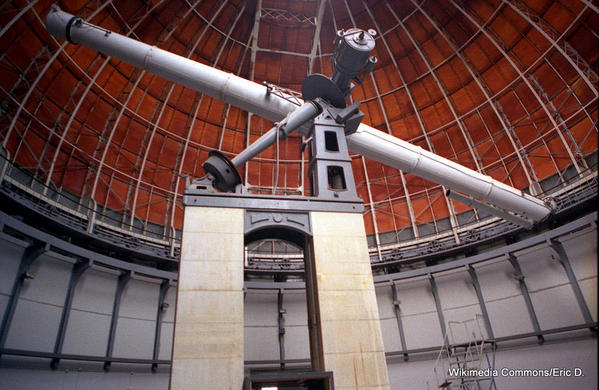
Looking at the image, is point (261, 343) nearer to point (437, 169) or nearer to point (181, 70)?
point (437, 169)

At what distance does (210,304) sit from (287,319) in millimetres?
14017

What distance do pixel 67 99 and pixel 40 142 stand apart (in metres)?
2.70

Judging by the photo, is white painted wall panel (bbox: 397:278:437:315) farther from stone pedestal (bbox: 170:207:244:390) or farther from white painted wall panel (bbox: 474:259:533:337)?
stone pedestal (bbox: 170:207:244:390)

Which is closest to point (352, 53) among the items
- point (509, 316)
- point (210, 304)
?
point (210, 304)

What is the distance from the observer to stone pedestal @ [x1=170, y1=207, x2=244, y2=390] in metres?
7.93

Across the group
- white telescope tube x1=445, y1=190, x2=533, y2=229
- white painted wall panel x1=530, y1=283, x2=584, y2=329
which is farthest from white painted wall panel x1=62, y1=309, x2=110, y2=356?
white painted wall panel x1=530, y1=283, x2=584, y2=329

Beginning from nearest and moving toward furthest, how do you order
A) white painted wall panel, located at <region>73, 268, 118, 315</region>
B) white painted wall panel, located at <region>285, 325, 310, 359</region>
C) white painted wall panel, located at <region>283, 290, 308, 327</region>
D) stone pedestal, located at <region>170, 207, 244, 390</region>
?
stone pedestal, located at <region>170, 207, 244, 390</region> → white painted wall panel, located at <region>73, 268, 118, 315</region> → white painted wall panel, located at <region>285, 325, 310, 359</region> → white painted wall panel, located at <region>283, 290, 308, 327</region>

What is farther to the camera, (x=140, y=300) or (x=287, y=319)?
(x=287, y=319)

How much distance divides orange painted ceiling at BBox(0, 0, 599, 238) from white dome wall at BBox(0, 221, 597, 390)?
4.49 meters

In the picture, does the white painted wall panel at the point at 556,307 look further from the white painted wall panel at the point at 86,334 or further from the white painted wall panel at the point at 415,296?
the white painted wall panel at the point at 86,334

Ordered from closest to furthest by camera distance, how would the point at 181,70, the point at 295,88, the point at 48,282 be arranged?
the point at 181,70, the point at 48,282, the point at 295,88

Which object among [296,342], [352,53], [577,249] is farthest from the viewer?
[296,342]

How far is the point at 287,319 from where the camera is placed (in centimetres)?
2172

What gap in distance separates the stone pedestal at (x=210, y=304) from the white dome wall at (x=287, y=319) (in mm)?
10412
